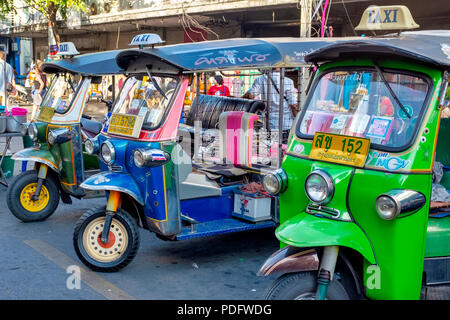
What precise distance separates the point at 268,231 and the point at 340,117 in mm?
3003

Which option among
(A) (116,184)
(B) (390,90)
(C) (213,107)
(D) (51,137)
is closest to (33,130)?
(D) (51,137)

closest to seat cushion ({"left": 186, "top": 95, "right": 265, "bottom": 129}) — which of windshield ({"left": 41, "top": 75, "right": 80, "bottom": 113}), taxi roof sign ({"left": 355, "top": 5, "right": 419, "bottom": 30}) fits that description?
windshield ({"left": 41, "top": 75, "right": 80, "bottom": 113})

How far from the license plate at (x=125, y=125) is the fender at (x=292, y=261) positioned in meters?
2.19

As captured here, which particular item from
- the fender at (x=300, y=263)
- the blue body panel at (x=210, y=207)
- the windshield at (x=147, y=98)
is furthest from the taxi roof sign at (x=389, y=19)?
the blue body panel at (x=210, y=207)

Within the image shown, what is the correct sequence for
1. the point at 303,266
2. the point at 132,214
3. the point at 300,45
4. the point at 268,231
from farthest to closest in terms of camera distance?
the point at 268,231
the point at 300,45
the point at 132,214
the point at 303,266

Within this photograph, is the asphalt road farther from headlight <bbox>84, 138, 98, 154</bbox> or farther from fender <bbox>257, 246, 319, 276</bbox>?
fender <bbox>257, 246, 319, 276</bbox>

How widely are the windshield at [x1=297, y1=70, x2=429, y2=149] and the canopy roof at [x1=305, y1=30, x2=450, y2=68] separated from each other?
5.3 inches

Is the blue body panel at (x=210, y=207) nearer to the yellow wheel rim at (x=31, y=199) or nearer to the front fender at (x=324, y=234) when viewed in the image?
the front fender at (x=324, y=234)

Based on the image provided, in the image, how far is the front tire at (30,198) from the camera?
6355mm

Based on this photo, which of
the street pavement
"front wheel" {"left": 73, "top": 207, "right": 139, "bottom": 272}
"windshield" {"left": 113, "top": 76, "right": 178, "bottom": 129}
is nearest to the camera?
the street pavement

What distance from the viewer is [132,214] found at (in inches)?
200

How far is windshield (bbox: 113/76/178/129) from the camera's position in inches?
198
